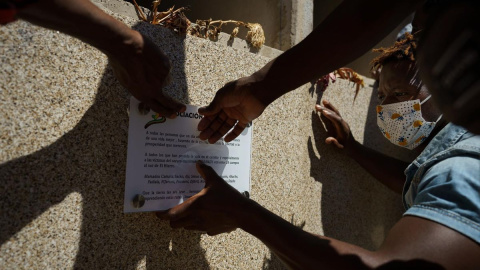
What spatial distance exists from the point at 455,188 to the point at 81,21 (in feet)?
3.88

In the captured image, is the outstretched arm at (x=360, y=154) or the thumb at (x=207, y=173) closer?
the thumb at (x=207, y=173)

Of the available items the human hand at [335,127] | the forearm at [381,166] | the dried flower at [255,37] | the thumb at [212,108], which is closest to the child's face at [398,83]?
the human hand at [335,127]

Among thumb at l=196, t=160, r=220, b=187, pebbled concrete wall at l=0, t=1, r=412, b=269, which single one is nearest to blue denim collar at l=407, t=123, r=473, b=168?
pebbled concrete wall at l=0, t=1, r=412, b=269

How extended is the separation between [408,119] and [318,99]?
526mm

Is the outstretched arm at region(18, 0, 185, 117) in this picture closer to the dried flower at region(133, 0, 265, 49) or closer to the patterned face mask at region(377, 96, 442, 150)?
the dried flower at region(133, 0, 265, 49)

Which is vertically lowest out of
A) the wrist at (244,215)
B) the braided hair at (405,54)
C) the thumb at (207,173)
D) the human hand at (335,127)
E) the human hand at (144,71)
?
the wrist at (244,215)

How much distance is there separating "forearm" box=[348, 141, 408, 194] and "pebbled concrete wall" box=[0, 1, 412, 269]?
65cm

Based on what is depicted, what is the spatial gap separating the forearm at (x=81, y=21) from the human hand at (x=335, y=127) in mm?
1343

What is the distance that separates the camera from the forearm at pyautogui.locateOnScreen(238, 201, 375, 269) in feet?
3.41

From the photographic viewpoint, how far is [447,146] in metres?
1.22

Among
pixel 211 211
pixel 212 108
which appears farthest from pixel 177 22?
pixel 211 211

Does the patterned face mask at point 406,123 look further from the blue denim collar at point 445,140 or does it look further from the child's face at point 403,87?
the blue denim collar at point 445,140

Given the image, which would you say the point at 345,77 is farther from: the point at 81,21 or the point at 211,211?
the point at 81,21

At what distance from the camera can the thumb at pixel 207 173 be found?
4.33 feet
